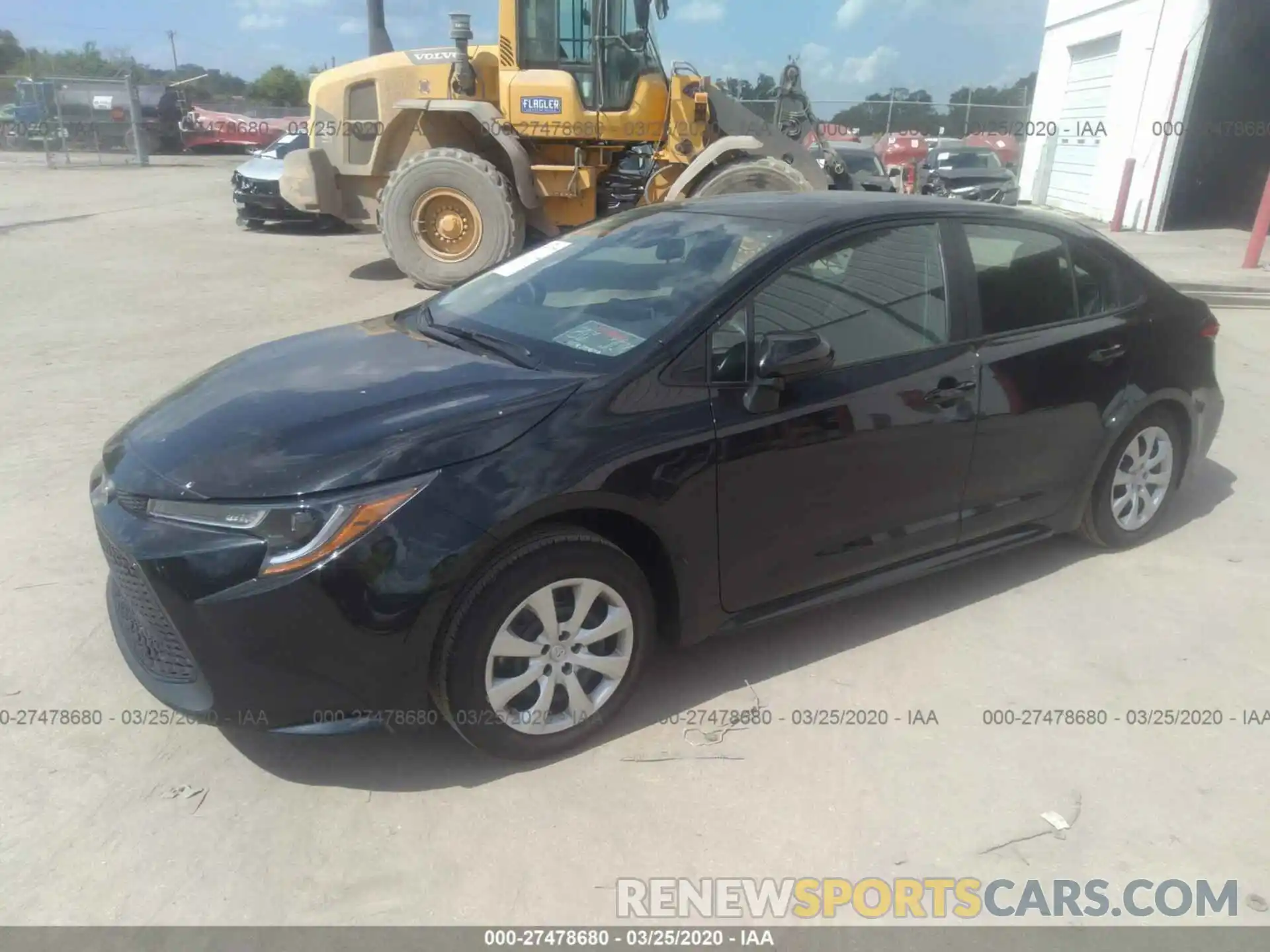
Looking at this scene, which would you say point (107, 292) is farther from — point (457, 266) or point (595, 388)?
point (595, 388)

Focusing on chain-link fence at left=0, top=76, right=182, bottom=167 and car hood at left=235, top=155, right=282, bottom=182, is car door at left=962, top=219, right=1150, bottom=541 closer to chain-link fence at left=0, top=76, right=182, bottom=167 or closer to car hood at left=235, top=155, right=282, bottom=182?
car hood at left=235, top=155, right=282, bottom=182

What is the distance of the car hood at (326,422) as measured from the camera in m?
2.52

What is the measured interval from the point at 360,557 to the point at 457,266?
818 centimetres

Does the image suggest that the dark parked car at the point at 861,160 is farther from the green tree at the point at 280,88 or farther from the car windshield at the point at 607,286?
the green tree at the point at 280,88

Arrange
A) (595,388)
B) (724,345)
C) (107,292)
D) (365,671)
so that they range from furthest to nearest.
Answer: (107,292) → (724,345) → (595,388) → (365,671)

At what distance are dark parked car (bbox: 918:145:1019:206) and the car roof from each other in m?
14.1

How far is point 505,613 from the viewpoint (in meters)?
2.62

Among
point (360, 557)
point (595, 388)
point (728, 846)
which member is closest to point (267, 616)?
point (360, 557)

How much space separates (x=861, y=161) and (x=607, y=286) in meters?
13.3

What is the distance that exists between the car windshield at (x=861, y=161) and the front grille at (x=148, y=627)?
14260mm

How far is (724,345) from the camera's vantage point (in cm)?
300

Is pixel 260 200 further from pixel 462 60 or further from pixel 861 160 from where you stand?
pixel 861 160
